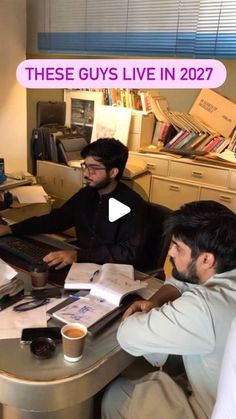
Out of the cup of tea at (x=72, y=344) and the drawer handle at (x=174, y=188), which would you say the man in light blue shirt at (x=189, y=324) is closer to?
the cup of tea at (x=72, y=344)

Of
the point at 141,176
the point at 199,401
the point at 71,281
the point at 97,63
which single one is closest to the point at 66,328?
the point at 71,281

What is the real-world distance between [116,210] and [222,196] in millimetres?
1632

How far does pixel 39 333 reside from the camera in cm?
111

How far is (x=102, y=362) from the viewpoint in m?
1.05

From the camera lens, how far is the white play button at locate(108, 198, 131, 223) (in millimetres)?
1879

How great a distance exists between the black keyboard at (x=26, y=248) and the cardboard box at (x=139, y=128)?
7.03 ft

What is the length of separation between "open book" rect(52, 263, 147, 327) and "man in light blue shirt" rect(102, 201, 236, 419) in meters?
0.07

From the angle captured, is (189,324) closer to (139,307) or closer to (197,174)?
(139,307)

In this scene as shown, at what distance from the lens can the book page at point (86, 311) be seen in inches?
46.0

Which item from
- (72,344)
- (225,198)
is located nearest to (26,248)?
(72,344)

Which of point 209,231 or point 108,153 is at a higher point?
point 108,153

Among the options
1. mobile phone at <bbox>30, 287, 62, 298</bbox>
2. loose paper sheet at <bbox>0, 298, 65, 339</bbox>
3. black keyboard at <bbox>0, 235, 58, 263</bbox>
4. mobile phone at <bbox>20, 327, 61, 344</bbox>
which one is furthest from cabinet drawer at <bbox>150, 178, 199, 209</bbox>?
mobile phone at <bbox>20, 327, 61, 344</bbox>

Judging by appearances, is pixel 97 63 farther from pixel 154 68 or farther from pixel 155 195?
pixel 155 195

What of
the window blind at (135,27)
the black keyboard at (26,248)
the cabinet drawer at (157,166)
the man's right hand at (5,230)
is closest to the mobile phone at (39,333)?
the black keyboard at (26,248)
